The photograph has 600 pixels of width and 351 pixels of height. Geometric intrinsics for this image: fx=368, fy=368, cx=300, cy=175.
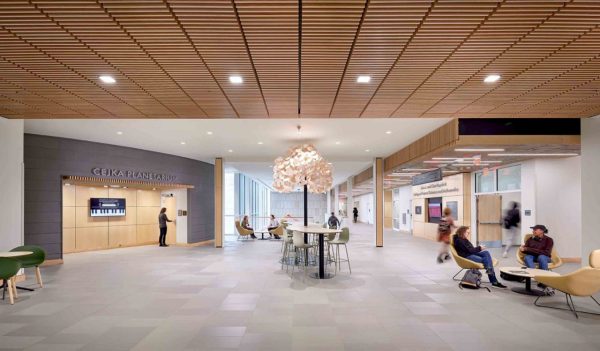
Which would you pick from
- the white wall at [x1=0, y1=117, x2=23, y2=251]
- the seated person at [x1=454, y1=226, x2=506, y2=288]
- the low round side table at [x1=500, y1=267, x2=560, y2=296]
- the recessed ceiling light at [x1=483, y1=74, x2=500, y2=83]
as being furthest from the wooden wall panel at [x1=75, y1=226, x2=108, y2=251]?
the recessed ceiling light at [x1=483, y1=74, x2=500, y2=83]

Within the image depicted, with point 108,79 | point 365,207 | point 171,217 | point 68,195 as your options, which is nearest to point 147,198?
point 171,217

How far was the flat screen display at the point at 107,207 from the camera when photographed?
1302 cm

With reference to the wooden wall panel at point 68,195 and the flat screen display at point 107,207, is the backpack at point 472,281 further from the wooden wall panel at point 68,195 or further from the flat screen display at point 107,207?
the wooden wall panel at point 68,195

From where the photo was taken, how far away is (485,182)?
13.8 meters

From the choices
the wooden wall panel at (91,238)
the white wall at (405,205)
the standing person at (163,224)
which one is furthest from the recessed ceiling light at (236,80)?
the white wall at (405,205)

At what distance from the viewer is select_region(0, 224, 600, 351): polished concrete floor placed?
4262 millimetres

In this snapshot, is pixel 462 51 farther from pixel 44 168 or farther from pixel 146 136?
pixel 44 168

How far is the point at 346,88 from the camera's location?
563 cm

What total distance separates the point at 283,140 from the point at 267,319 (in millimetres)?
6665

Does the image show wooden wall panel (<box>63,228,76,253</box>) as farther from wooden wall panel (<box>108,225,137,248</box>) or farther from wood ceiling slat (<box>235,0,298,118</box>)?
wood ceiling slat (<box>235,0,298,118</box>)

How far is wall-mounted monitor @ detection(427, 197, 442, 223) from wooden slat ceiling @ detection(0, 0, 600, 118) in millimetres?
10263

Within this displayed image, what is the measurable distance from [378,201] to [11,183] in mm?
11260

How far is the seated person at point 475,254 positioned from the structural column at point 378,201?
661cm

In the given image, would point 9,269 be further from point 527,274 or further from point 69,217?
point 527,274
